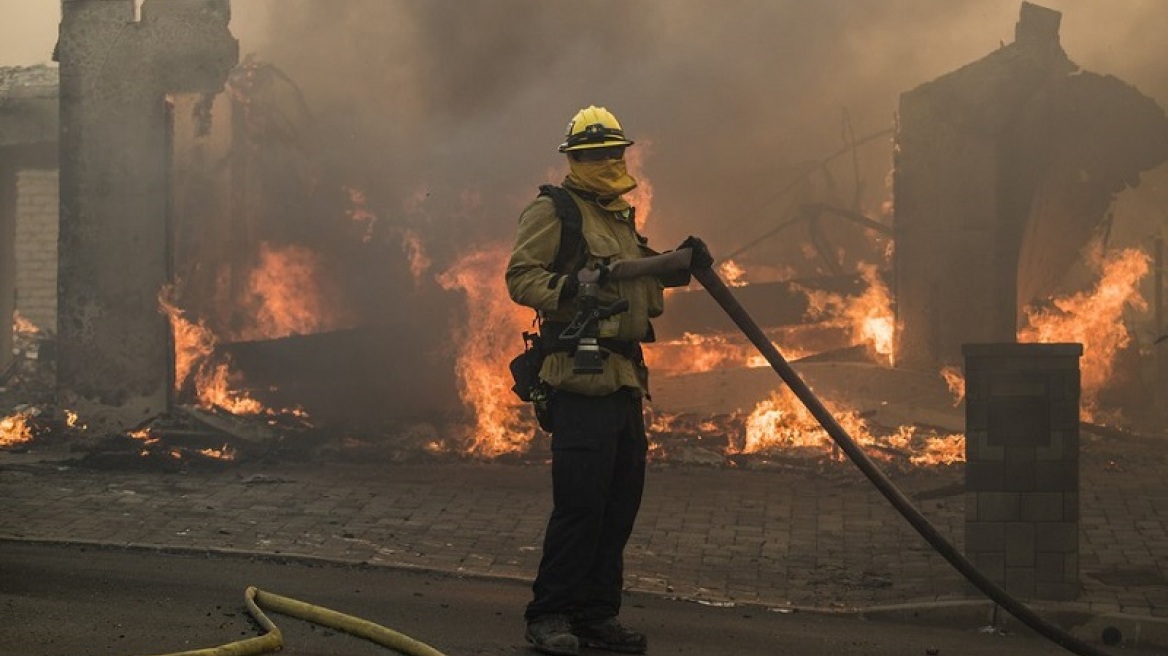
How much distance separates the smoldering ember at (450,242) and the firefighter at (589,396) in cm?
513

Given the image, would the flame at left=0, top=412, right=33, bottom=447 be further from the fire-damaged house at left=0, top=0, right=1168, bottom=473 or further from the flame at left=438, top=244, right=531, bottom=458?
the flame at left=438, top=244, right=531, bottom=458

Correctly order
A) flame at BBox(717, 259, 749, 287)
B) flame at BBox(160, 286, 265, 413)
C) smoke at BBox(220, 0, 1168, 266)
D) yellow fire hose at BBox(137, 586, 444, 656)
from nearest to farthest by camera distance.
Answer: yellow fire hose at BBox(137, 586, 444, 656), flame at BBox(160, 286, 265, 413), smoke at BBox(220, 0, 1168, 266), flame at BBox(717, 259, 749, 287)

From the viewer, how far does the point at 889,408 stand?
13.7 m

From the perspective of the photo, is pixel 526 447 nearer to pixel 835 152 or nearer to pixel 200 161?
pixel 200 161

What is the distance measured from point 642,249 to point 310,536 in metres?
3.18

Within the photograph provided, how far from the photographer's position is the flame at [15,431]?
41.5 ft

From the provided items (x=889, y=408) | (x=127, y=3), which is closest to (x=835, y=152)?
(x=889, y=408)

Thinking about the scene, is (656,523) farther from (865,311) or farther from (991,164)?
(865,311)

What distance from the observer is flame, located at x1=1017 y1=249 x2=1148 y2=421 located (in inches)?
615

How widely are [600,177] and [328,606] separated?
2.21m

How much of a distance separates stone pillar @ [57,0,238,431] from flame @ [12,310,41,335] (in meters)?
7.40

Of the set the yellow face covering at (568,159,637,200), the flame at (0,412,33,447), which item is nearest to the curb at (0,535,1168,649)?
the yellow face covering at (568,159,637,200)

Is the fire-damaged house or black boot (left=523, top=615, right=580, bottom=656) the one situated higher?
the fire-damaged house

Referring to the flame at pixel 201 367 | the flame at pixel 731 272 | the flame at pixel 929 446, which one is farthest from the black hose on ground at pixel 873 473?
the flame at pixel 731 272
